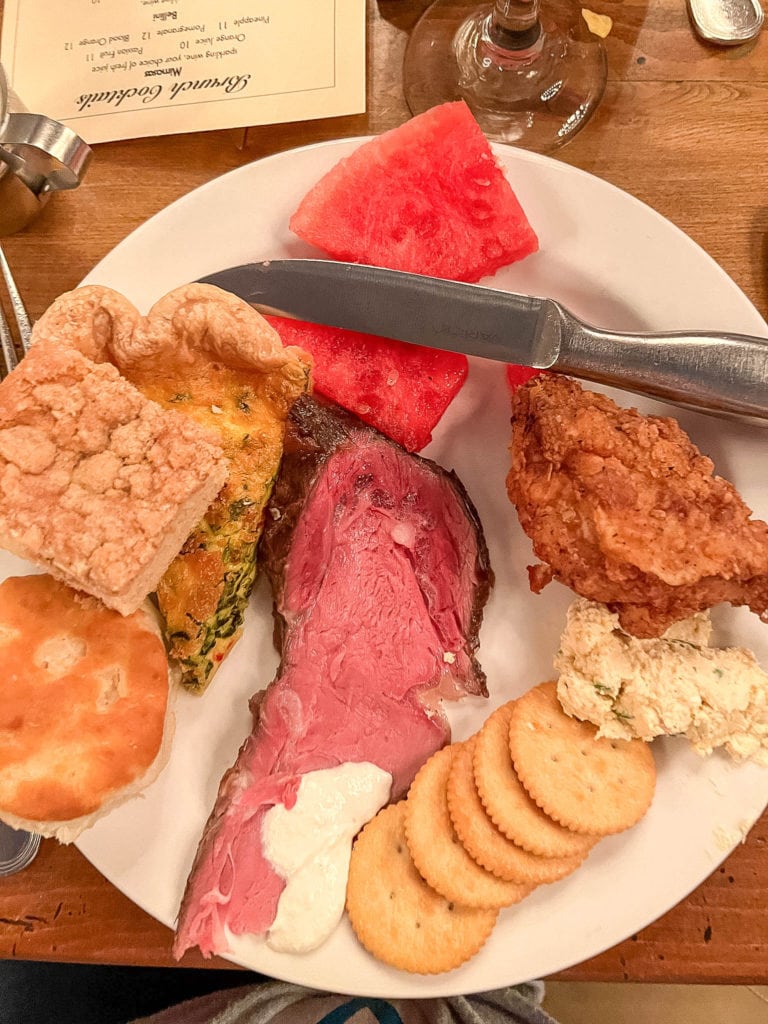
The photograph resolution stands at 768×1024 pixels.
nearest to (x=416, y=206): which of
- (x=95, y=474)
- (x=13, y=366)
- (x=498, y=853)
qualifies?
(x=95, y=474)

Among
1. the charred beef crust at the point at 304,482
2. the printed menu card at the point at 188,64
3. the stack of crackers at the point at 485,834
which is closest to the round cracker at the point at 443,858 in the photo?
the stack of crackers at the point at 485,834

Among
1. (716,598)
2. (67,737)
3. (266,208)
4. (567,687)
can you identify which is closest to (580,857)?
(567,687)

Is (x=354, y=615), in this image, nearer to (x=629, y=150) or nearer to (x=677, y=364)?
(x=677, y=364)

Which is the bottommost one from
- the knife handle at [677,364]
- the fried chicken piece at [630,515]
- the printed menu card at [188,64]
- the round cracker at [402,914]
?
the round cracker at [402,914]

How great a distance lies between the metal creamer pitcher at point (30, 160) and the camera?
5.43ft

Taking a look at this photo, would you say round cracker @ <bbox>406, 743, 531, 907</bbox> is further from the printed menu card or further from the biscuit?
the printed menu card

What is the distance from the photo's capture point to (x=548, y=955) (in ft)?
4.52

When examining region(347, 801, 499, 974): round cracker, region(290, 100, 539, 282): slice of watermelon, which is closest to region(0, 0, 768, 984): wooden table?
region(290, 100, 539, 282): slice of watermelon

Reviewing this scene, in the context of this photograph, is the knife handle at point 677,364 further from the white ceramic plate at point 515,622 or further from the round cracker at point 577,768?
the round cracker at point 577,768

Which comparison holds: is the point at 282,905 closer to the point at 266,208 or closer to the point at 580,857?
the point at 580,857

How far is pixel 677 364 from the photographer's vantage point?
1.48 meters

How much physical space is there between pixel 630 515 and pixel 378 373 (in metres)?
0.66

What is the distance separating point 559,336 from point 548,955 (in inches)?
49.5

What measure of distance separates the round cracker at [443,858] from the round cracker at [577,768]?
18cm
